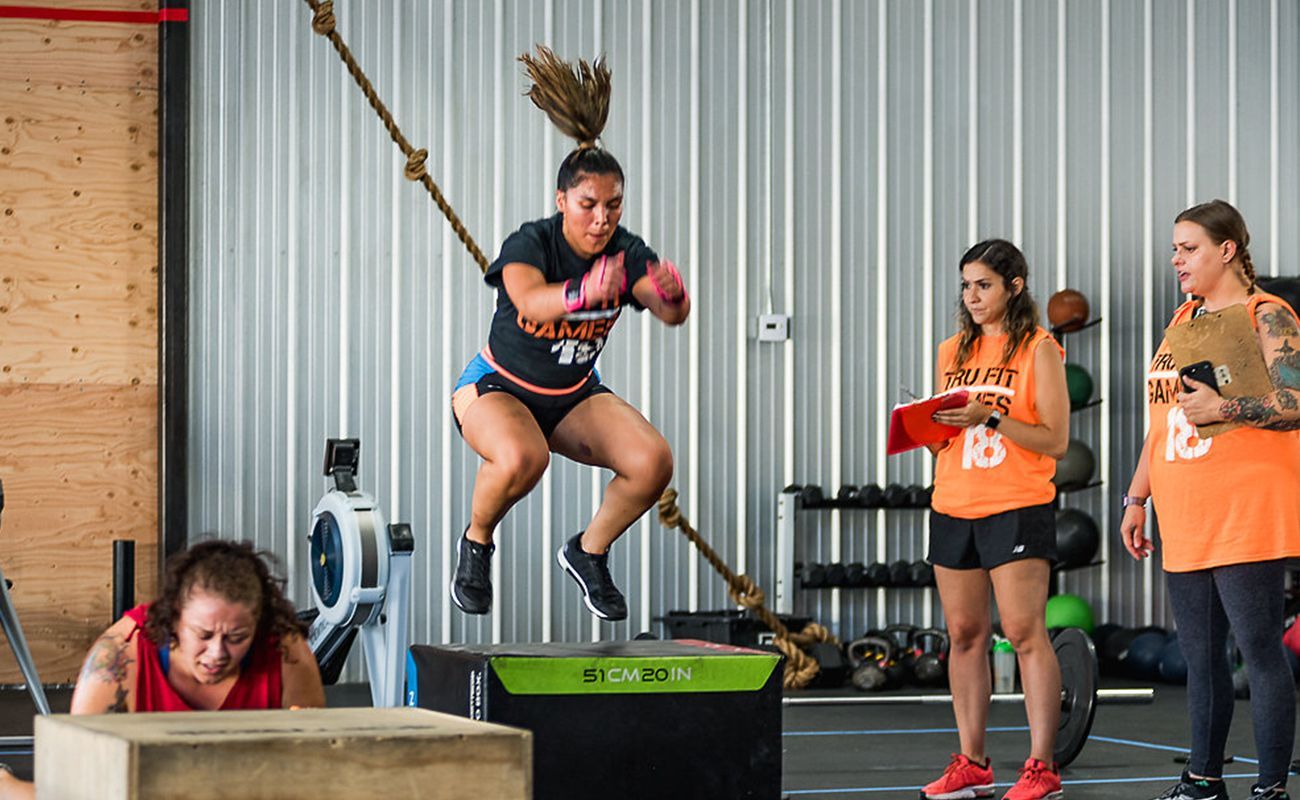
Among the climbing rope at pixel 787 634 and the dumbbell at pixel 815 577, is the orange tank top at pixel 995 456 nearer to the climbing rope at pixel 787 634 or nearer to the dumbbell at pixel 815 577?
the climbing rope at pixel 787 634

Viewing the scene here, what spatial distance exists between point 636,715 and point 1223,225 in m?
1.72

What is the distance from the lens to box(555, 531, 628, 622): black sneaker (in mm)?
3766

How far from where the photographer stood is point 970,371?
4.21m

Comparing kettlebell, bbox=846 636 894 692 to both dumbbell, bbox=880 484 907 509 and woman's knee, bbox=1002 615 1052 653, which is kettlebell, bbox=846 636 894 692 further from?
woman's knee, bbox=1002 615 1052 653

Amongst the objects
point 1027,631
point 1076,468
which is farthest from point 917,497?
point 1027,631

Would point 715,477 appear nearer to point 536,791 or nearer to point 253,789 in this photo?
point 536,791

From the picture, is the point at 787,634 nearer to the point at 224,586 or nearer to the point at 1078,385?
the point at 1078,385

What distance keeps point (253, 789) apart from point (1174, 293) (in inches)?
276

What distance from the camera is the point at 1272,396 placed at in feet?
11.6

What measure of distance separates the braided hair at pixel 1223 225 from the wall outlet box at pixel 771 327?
4.13m

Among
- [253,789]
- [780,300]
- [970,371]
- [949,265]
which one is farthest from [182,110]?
[253,789]

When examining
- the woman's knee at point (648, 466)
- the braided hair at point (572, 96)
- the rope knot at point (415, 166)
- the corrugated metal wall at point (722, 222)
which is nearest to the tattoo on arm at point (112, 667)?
the woman's knee at point (648, 466)

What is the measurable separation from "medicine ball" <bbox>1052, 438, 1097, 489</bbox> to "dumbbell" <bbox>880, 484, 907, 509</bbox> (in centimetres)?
71

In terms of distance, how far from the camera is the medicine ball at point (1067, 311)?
766cm
